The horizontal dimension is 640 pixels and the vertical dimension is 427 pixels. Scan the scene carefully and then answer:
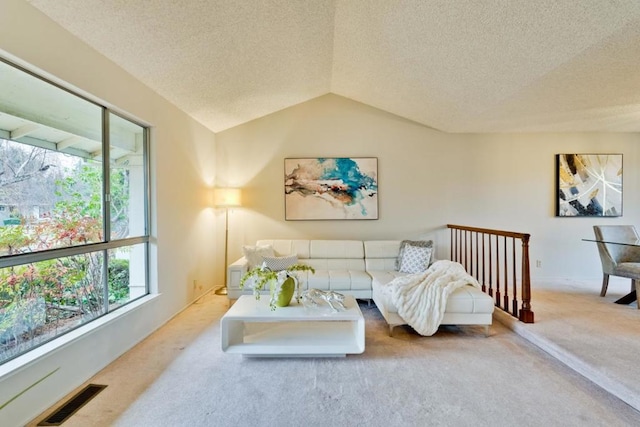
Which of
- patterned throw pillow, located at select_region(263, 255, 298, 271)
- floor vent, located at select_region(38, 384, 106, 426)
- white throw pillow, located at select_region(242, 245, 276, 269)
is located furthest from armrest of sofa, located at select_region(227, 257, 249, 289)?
floor vent, located at select_region(38, 384, 106, 426)

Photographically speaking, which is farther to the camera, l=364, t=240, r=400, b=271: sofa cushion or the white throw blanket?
l=364, t=240, r=400, b=271: sofa cushion

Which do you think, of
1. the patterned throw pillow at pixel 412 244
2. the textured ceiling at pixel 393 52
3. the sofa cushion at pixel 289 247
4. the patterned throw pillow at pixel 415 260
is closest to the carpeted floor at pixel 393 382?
the patterned throw pillow at pixel 415 260

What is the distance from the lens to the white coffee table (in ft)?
7.56

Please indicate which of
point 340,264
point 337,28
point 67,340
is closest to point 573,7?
point 337,28

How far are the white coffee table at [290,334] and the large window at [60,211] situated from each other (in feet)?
3.65

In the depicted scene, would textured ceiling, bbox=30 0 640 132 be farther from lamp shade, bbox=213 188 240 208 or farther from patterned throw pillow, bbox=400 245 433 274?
patterned throw pillow, bbox=400 245 433 274

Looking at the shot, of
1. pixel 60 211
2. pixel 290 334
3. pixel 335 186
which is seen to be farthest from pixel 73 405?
pixel 335 186

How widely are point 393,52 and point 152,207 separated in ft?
9.74

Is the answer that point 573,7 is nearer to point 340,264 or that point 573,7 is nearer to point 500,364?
point 500,364

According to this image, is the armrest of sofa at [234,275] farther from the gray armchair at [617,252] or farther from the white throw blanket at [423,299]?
the gray armchair at [617,252]

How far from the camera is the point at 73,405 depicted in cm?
181

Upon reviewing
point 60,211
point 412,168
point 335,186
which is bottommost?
point 60,211

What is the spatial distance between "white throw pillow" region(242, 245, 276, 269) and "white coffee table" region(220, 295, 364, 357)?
1.22 meters

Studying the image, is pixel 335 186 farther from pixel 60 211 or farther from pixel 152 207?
pixel 60 211
